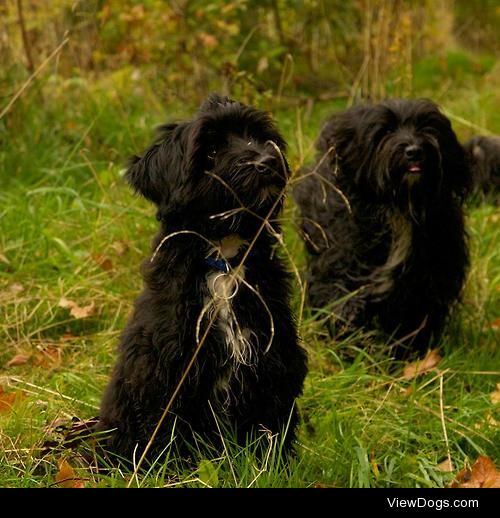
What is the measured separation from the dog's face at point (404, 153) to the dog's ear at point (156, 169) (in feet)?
5.15

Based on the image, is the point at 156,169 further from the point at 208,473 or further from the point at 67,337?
the point at 67,337

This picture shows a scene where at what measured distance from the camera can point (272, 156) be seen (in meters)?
3.34

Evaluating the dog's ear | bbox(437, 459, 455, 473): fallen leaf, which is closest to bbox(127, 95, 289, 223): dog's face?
the dog's ear

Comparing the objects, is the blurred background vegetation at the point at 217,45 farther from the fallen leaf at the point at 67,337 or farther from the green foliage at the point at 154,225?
the fallen leaf at the point at 67,337

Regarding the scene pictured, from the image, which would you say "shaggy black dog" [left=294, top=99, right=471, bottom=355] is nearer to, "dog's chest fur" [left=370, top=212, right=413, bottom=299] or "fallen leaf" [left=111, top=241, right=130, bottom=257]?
"dog's chest fur" [left=370, top=212, right=413, bottom=299]

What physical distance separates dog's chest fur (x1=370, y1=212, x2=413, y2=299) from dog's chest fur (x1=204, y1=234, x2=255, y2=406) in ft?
5.57

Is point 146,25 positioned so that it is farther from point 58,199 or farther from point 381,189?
point 381,189

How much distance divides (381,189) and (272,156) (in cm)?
166

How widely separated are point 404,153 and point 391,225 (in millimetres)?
463

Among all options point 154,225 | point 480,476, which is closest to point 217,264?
point 480,476

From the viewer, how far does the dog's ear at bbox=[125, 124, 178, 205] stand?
345 cm

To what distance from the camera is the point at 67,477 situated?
11.2 feet

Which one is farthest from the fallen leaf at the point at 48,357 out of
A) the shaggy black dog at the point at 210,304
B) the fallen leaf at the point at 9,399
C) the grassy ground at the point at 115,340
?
the shaggy black dog at the point at 210,304
